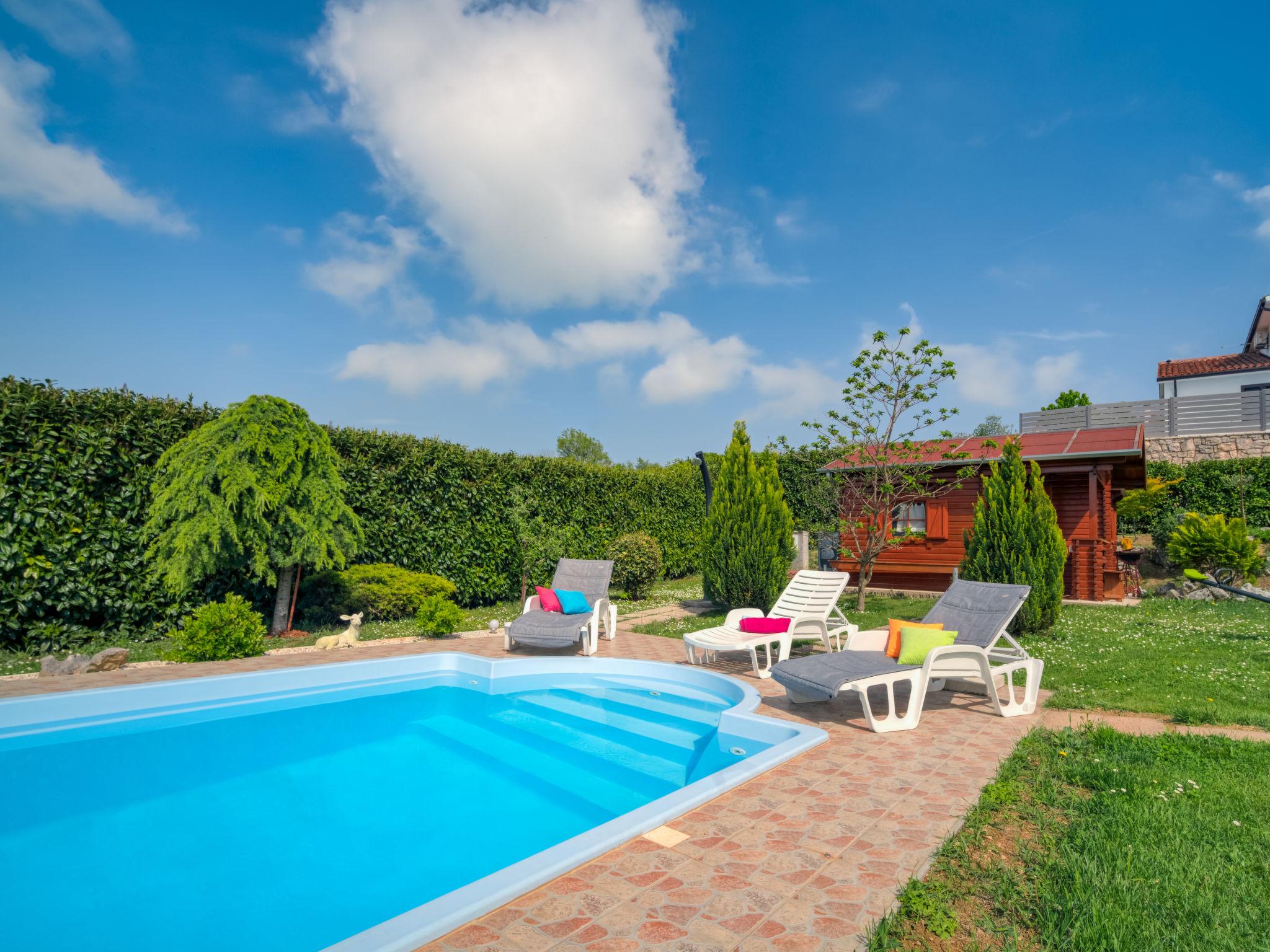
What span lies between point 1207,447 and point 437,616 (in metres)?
23.3

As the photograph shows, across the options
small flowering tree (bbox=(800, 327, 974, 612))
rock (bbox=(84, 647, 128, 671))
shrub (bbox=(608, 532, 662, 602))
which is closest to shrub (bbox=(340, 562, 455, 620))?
rock (bbox=(84, 647, 128, 671))

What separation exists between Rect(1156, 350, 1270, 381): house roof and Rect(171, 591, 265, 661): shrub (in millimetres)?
38223

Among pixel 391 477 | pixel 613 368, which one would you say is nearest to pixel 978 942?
pixel 391 477

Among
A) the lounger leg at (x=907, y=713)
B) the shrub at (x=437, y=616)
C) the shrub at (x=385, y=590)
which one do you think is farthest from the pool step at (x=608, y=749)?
the shrub at (x=385, y=590)

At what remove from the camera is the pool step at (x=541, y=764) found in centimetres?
474

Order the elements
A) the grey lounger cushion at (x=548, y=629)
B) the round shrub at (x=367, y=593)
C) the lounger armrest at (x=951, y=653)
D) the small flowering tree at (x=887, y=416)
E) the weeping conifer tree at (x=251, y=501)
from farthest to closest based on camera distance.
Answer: the small flowering tree at (x=887, y=416)
the round shrub at (x=367, y=593)
the grey lounger cushion at (x=548, y=629)
the weeping conifer tree at (x=251, y=501)
the lounger armrest at (x=951, y=653)

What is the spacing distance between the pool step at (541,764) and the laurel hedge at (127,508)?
4892 millimetres

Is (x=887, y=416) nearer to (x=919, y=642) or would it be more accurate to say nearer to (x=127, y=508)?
(x=919, y=642)

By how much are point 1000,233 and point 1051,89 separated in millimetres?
2772

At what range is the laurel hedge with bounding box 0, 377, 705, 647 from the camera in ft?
25.8

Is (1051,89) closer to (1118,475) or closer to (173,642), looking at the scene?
(1118,475)

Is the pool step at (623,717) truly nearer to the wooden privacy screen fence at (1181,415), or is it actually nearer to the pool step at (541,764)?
the pool step at (541,764)

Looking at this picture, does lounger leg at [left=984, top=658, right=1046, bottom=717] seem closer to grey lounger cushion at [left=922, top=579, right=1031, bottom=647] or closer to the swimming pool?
grey lounger cushion at [left=922, top=579, right=1031, bottom=647]

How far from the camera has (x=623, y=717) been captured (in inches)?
265
